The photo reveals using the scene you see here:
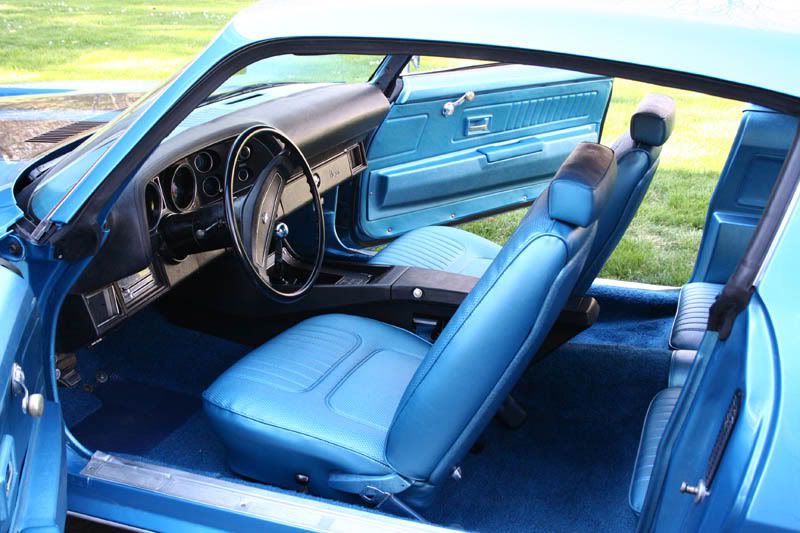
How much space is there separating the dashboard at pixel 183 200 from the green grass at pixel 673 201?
1.59 metres

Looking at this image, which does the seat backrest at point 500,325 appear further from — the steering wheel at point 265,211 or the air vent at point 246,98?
the air vent at point 246,98

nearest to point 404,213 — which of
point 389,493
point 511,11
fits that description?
point 389,493

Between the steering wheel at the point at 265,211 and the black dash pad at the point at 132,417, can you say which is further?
the black dash pad at the point at 132,417

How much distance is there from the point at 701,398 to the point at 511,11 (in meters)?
0.71

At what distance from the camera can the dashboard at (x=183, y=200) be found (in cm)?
193

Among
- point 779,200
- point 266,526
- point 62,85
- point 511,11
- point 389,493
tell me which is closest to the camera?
point 779,200

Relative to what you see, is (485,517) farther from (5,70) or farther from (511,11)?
(5,70)

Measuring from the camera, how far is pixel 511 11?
1.31 metres

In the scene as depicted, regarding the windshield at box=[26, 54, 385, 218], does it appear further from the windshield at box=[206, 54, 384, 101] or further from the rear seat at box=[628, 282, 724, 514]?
the rear seat at box=[628, 282, 724, 514]

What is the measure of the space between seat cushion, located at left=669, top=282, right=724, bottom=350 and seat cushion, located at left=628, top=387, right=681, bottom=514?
201 millimetres

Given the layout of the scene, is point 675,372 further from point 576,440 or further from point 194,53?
point 194,53

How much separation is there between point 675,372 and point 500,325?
921mm

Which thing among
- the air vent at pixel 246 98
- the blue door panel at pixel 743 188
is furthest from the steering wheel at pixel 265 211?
the blue door panel at pixel 743 188

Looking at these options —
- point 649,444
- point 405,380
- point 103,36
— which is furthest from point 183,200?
point 103,36
